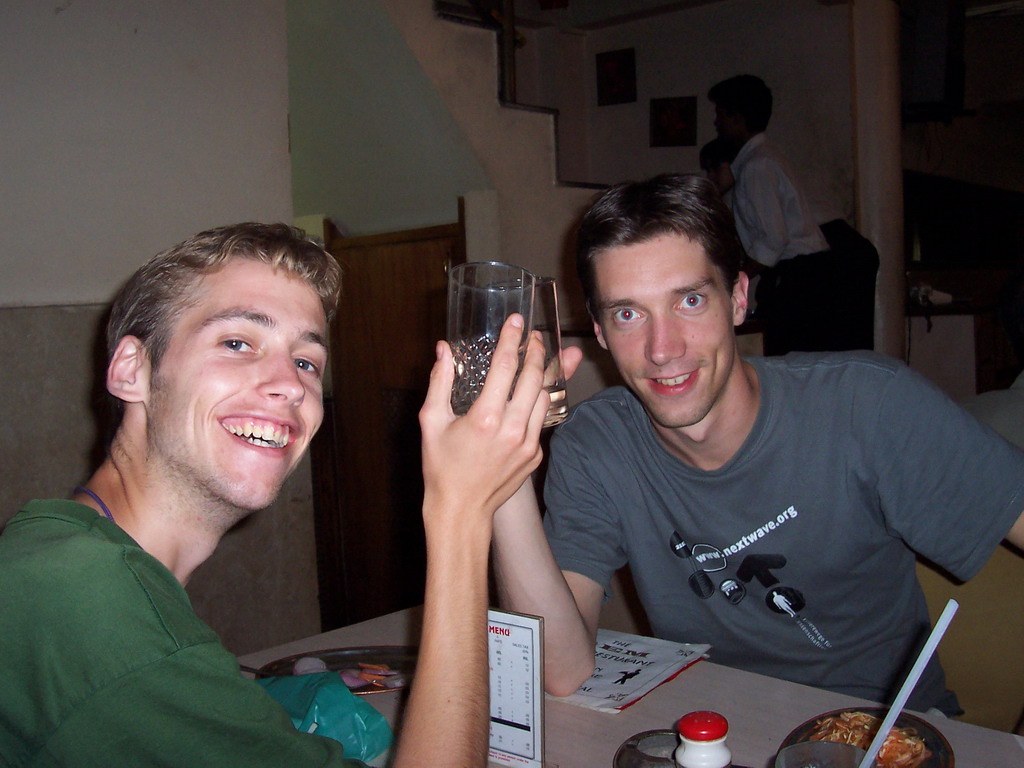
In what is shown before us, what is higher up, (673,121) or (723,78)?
(723,78)

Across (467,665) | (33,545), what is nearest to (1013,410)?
(467,665)

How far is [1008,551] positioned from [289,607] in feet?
6.47

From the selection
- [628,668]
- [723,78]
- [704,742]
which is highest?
[723,78]


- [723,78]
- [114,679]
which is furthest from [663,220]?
[723,78]

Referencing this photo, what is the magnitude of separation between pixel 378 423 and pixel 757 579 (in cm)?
224

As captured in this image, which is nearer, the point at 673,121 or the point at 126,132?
the point at 126,132

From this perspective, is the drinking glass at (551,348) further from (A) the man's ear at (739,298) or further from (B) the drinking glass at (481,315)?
(A) the man's ear at (739,298)

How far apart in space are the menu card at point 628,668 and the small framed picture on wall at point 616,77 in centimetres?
493

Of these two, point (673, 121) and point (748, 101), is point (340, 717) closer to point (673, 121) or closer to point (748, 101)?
point (748, 101)

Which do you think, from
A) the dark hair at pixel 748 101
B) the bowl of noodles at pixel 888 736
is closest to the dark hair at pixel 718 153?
the dark hair at pixel 748 101

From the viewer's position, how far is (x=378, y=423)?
3.40 m

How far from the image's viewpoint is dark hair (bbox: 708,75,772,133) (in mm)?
3721

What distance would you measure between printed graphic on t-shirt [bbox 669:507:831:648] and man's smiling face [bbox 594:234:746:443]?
0.19 metres

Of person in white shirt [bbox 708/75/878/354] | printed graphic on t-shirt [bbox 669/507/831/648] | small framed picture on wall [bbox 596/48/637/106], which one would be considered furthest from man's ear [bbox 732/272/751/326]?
small framed picture on wall [bbox 596/48/637/106]
